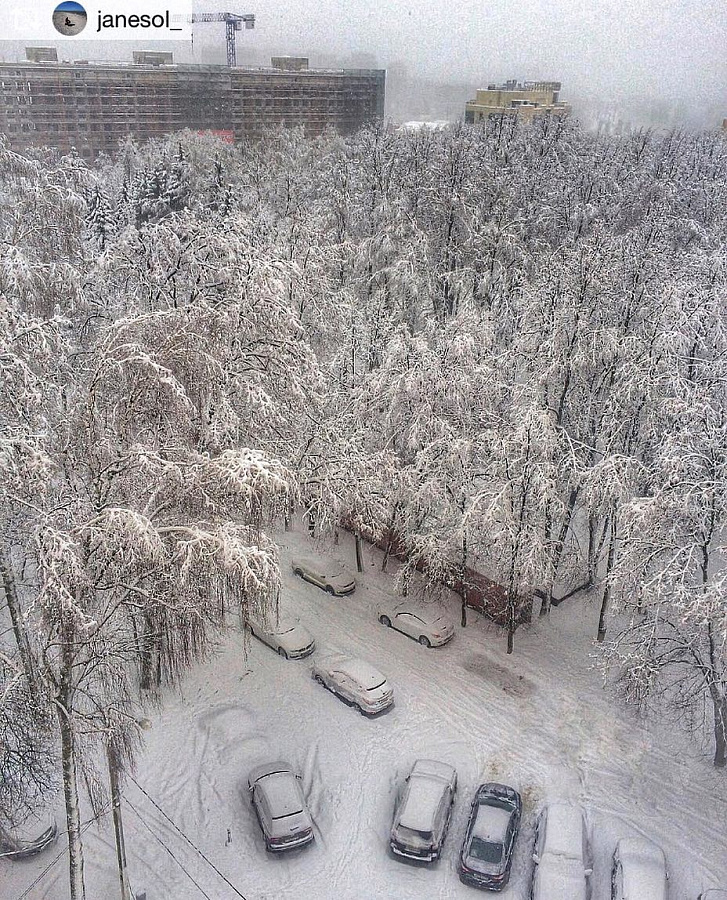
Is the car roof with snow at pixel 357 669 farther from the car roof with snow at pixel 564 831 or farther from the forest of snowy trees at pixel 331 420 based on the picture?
the car roof with snow at pixel 564 831

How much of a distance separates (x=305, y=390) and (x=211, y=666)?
6.69m

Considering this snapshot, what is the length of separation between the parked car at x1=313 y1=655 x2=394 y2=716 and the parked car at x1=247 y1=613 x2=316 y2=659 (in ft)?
2.37

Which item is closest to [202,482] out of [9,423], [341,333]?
[9,423]

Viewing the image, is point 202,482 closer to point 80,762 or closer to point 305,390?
point 80,762

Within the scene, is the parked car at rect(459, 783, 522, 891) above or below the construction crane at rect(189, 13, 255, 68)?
below

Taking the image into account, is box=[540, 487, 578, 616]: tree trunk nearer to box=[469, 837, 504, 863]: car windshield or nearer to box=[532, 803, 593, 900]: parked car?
box=[532, 803, 593, 900]: parked car

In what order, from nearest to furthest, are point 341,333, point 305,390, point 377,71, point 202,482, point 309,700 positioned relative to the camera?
point 202,482 → point 305,390 → point 309,700 → point 341,333 → point 377,71

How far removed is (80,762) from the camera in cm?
880

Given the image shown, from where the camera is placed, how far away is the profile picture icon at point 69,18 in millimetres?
26453

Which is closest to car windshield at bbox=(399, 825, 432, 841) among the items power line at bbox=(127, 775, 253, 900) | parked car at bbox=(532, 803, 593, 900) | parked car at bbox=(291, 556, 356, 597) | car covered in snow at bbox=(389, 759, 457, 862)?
car covered in snow at bbox=(389, 759, 457, 862)

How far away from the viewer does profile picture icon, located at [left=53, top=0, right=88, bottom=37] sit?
26.5m

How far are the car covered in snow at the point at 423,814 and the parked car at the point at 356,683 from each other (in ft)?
5.93

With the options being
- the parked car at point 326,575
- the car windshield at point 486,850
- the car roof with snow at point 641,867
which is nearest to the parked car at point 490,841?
the car windshield at point 486,850

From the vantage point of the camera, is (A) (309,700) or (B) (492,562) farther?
(B) (492,562)
